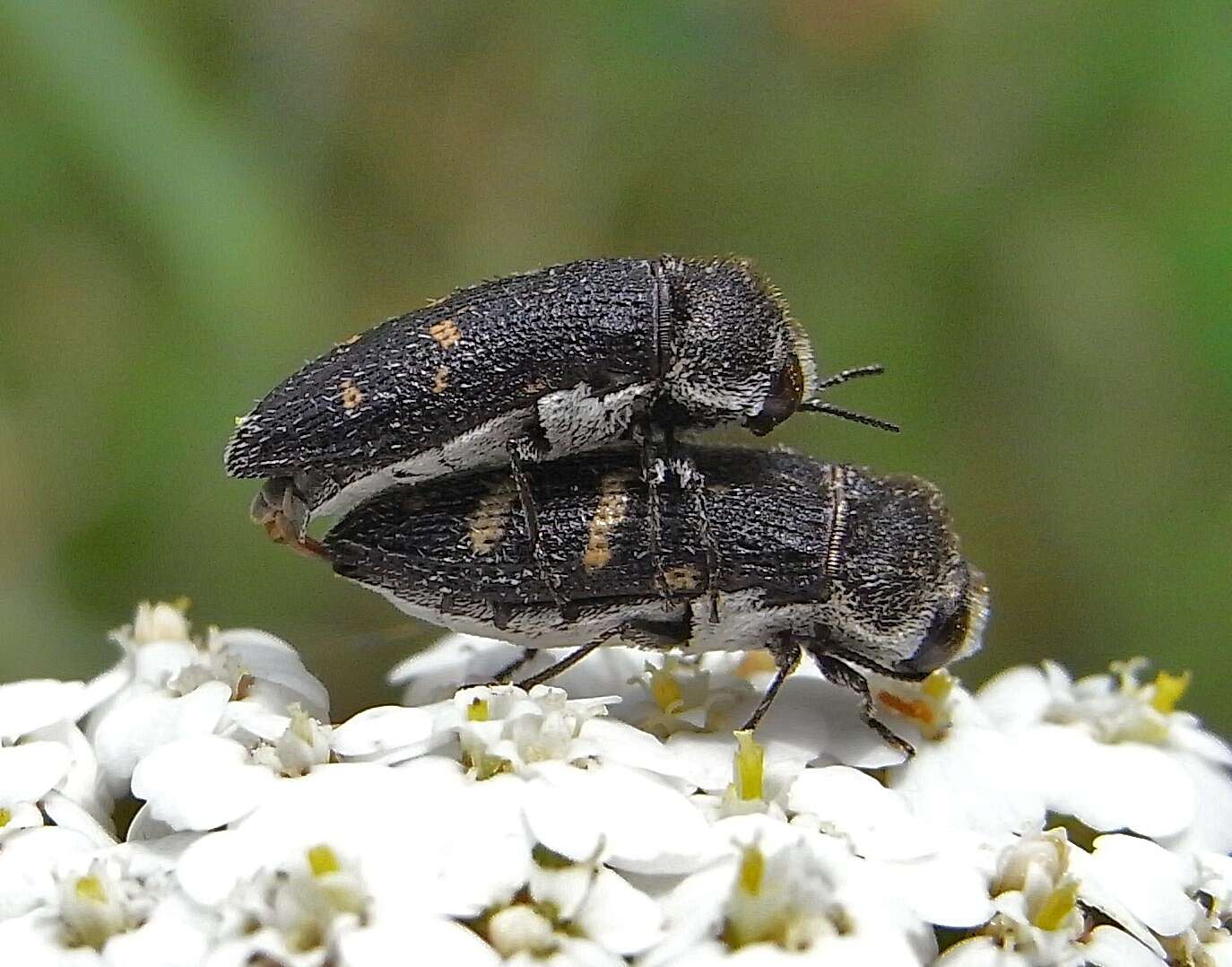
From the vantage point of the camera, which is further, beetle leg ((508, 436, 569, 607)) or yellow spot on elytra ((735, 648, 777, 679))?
yellow spot on elytra ((735, 648, 777, 679))

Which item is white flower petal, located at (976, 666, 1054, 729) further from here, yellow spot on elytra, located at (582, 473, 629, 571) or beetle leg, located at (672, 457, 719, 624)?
yellow spot on elytra, located at (582, 473, 629, 571)

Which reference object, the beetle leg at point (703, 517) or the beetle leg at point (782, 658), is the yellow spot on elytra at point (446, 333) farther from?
the beetle leg at point (782, 658)

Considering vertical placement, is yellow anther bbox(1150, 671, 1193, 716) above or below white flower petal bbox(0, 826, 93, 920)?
below

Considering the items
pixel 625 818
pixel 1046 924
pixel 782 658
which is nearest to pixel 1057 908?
pixel 1046 924

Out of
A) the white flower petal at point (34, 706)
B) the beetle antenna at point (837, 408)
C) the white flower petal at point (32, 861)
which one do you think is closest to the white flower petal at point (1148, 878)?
the beetle antenna at point (837, 408)

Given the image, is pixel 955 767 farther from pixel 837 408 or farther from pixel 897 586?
pixel 837 408

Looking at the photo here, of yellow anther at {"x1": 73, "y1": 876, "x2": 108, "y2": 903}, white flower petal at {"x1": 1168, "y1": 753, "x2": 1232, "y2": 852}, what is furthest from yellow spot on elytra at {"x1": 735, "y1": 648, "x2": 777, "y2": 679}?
yellow anther at {"x1": 73, "y1": 876, "x2": 108, "y2": 903}

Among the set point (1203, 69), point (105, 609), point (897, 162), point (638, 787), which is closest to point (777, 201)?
point (897, 162)
